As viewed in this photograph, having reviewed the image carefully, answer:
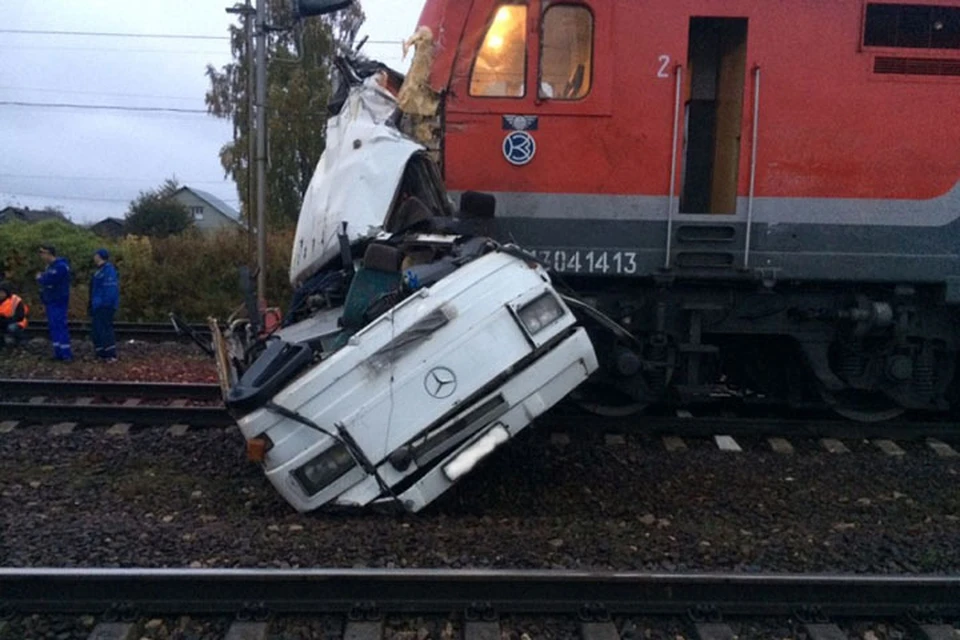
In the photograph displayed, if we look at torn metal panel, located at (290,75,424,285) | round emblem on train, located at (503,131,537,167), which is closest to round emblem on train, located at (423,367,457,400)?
torn metal panel, located at (290,75,424,285)

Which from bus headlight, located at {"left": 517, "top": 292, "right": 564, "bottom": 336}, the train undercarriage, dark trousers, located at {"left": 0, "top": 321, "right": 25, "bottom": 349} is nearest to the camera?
bus headlight, located at {"left": 517, "top": 292, "right": 564, "bottom": 336}

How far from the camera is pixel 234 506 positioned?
5355 mm

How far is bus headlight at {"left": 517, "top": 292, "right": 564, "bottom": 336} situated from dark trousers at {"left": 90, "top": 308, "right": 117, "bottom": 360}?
24.3ft

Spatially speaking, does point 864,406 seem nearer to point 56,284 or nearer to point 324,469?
point 324,469

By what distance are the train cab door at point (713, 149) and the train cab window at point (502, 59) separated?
4.23ft

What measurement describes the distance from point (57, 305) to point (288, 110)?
2275cm

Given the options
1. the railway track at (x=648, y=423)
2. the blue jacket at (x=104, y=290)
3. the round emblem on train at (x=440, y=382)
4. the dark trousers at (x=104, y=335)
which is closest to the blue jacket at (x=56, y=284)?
the blue jacket at (x=104, y=290)

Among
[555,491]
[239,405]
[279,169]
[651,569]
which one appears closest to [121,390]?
[239,405]

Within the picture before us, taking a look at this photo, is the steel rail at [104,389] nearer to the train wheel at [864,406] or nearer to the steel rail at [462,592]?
the steel rail at [462,592]

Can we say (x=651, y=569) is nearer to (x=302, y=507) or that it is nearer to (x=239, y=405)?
(x=302, y=507)

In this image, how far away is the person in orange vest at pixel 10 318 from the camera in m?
11.2

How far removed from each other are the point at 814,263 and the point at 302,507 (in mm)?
4357

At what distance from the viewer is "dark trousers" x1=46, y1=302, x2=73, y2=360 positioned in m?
10.5

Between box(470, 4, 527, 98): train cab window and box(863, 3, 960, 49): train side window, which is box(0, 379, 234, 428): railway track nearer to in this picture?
box(470, 4, 527, 98): train cab window
